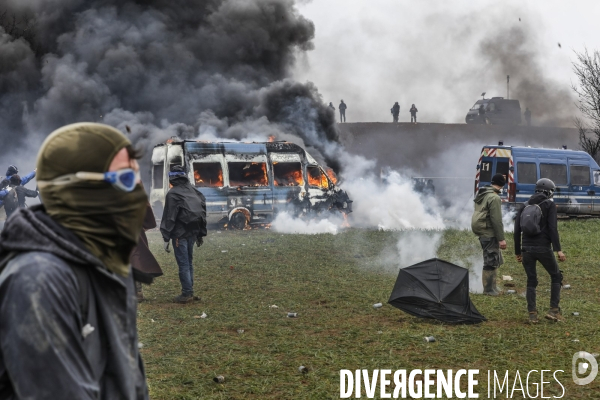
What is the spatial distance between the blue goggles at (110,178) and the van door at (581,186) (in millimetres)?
23500

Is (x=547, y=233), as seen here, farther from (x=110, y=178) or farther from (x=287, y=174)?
(x=287, y=174)

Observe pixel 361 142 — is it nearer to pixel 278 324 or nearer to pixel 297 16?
pixel 297 16

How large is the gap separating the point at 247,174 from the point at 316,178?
2.48m

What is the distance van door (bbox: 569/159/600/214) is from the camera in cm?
2345

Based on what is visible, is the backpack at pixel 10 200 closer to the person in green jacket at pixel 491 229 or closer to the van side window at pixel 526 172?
the person in green jacket at pixel 491 229

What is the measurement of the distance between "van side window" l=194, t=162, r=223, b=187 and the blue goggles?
2071 cm

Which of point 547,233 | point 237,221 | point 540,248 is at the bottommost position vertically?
point 237,221

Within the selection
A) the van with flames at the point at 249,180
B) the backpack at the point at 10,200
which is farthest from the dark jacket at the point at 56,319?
the van with flames at the point at 249,180

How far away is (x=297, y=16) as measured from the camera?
1731 inches

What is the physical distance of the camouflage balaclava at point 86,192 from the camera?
190cm

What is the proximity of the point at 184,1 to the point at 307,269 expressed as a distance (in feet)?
108

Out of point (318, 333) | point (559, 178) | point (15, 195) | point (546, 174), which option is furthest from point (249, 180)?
point (318, 333)

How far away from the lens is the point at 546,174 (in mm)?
22562

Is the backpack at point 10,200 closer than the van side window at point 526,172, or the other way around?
the backpack at point 10,200
